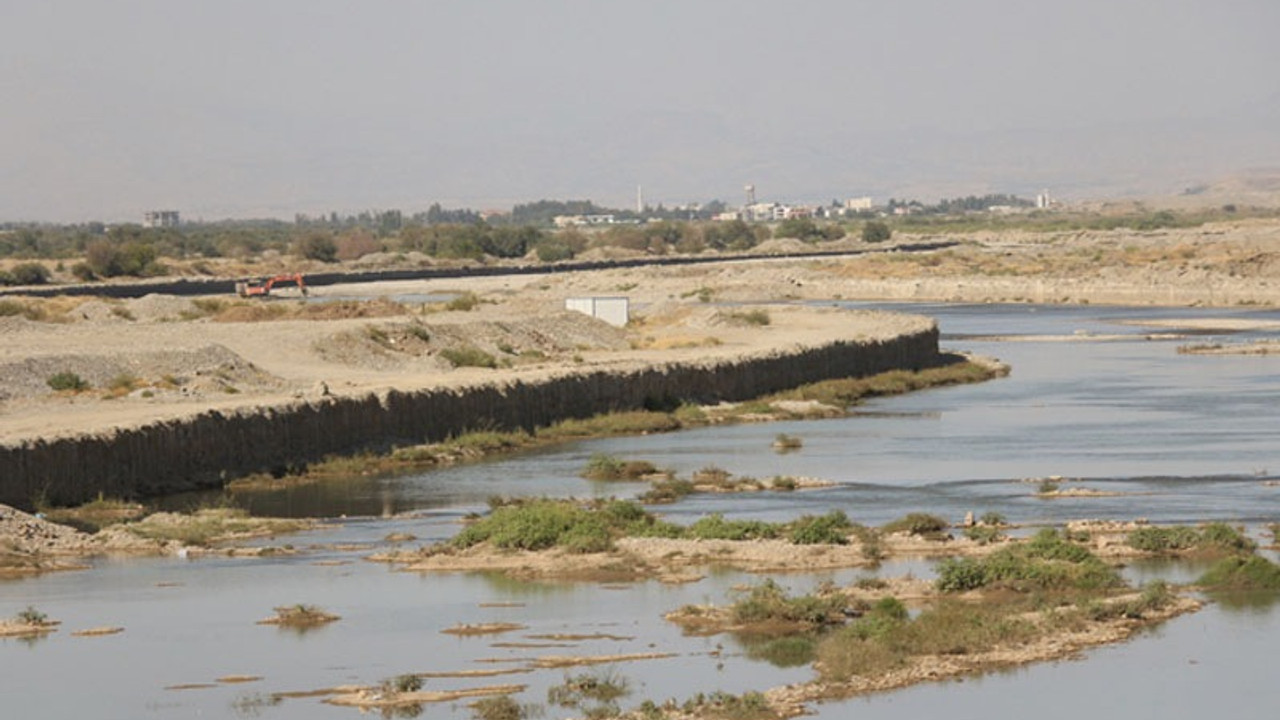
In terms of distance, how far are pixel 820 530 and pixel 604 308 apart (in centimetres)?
4821

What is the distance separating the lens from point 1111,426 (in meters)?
47.0

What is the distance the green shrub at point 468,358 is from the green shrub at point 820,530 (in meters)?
27.8

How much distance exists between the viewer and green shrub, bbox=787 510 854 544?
28250mm

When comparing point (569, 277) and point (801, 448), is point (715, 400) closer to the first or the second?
point (801, 448)

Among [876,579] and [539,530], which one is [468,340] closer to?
[539,530]

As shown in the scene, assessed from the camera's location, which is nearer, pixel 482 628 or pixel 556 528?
pixel 482 628

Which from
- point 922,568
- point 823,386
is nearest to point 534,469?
point 922,568

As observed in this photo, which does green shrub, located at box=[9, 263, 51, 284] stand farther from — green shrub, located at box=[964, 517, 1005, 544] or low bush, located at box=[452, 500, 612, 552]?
green shrub, located at box=[964, 517, 1005, 544]

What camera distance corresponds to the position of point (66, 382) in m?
45.2

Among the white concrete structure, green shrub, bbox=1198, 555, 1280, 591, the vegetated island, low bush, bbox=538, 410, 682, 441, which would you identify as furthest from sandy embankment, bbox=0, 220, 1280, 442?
green shrub, bbox=1198, 555, 1280, 591

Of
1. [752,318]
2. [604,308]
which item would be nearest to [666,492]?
[604,308]

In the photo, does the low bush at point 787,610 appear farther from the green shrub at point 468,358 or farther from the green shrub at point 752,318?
the green shrub at point 752,318

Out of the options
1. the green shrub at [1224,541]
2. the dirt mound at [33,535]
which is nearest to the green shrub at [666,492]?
the dirt mound at [33,535]

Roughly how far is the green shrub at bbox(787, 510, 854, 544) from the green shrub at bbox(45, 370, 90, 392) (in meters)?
20.4
